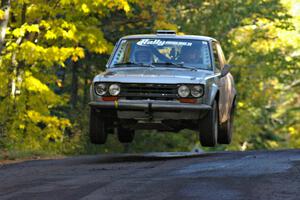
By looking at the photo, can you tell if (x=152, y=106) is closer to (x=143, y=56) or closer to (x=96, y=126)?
(x=96, y=126)

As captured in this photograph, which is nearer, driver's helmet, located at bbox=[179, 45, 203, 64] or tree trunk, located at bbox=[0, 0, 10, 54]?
driver's helmet, located at bbox=[179, 45, 203, 64]

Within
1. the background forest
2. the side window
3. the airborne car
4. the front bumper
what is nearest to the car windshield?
the airborne car

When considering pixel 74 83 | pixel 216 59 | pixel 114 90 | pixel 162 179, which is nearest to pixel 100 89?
pixel 114 90

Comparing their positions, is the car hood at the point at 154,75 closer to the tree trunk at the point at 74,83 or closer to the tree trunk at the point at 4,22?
the tree trunk at the point at 4,22

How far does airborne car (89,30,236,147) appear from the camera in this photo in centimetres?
1395

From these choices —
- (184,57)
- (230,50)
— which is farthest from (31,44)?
(230,50)

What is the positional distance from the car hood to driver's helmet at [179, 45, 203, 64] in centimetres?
48

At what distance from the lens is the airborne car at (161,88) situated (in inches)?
549

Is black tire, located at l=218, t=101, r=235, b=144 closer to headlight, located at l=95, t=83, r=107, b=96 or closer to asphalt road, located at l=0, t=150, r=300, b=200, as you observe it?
asphalt road, located at l=0, t=150, r=300, b=200

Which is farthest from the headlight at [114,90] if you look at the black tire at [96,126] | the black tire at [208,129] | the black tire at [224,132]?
the black tire at [224,132]

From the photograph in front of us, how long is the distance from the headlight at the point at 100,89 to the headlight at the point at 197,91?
135 centimetres

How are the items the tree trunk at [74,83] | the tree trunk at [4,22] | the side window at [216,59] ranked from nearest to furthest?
the side window at [216,59] → the tree trunk at [4,22] → the tree trunk at [74,83]

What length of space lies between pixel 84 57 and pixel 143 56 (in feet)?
53.6

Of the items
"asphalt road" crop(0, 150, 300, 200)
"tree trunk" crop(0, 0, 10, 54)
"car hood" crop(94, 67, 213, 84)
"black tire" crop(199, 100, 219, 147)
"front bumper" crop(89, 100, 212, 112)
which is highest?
"tree trunk" crop(0, 0, 10, 54)
